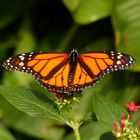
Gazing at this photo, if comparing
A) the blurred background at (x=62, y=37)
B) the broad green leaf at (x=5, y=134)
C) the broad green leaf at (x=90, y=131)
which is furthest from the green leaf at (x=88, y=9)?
the broad green leaf at (x=5, y=134)

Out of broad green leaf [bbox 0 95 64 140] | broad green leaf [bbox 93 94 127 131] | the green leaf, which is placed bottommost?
broad green leaf [bbox 0 95 64 140]

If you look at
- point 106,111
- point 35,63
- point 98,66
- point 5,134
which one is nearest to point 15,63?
point 35,63

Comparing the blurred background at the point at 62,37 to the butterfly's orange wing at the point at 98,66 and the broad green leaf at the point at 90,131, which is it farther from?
the butterfly's orange wing at the point at 98,66

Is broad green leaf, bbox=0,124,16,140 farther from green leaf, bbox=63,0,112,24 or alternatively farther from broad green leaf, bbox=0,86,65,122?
broad green leaf, bbox=0,86,65,122

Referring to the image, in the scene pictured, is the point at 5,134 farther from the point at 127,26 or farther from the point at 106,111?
the point at 106,111

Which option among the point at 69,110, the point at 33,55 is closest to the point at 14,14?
the point at 33,55

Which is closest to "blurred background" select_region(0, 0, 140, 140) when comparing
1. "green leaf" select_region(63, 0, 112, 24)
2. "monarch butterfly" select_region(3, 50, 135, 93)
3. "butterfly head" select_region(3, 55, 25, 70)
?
"green leaf" select_region(63, 0, 112, 24)

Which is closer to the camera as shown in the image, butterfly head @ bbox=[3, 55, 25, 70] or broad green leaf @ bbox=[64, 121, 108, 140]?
butterfly head @ bbox=[3, 55, 25, 70]
